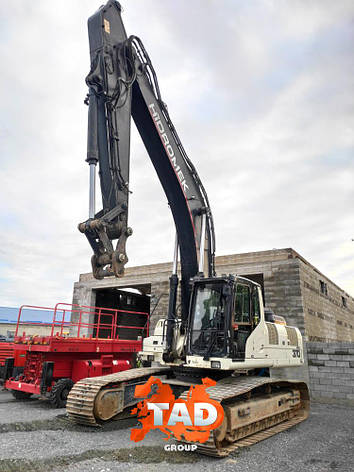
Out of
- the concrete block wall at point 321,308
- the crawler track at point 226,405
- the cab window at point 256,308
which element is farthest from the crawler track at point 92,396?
the concrete block wall at point 321,308

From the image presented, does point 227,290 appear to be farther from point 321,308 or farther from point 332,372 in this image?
point 321,308

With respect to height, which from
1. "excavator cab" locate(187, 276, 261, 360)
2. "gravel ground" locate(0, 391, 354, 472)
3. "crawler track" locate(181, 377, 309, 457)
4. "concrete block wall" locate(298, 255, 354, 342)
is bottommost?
"gravel ground" locate(0, 391, 354, 472)

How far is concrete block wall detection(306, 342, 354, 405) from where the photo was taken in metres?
10.7

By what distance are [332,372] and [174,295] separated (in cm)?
631

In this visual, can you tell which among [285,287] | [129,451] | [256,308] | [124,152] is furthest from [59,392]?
[285,287]

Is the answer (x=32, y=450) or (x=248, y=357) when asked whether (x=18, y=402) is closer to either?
(x=32, y=450)

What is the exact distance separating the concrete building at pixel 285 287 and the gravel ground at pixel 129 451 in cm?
694

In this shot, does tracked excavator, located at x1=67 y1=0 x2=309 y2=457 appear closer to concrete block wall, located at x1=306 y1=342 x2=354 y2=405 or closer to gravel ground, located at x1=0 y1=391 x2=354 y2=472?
gravel ground, located at x1=0 y1=391 x2=354 y2=472

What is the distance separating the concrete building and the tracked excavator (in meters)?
5.54

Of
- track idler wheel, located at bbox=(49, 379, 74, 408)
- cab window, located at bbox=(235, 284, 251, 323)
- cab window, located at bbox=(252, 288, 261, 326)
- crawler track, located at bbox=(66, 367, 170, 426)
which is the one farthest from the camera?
track idler wheel, located at bbox=(49, 379, 74, 408)

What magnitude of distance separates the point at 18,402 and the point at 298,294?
10.5 m

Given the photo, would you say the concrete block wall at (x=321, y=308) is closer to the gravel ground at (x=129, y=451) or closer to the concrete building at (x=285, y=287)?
the concrete building at (x=285, y=287)

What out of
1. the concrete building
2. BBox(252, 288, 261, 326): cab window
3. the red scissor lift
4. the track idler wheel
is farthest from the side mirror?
the concrete building

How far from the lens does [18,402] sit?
9.58m
